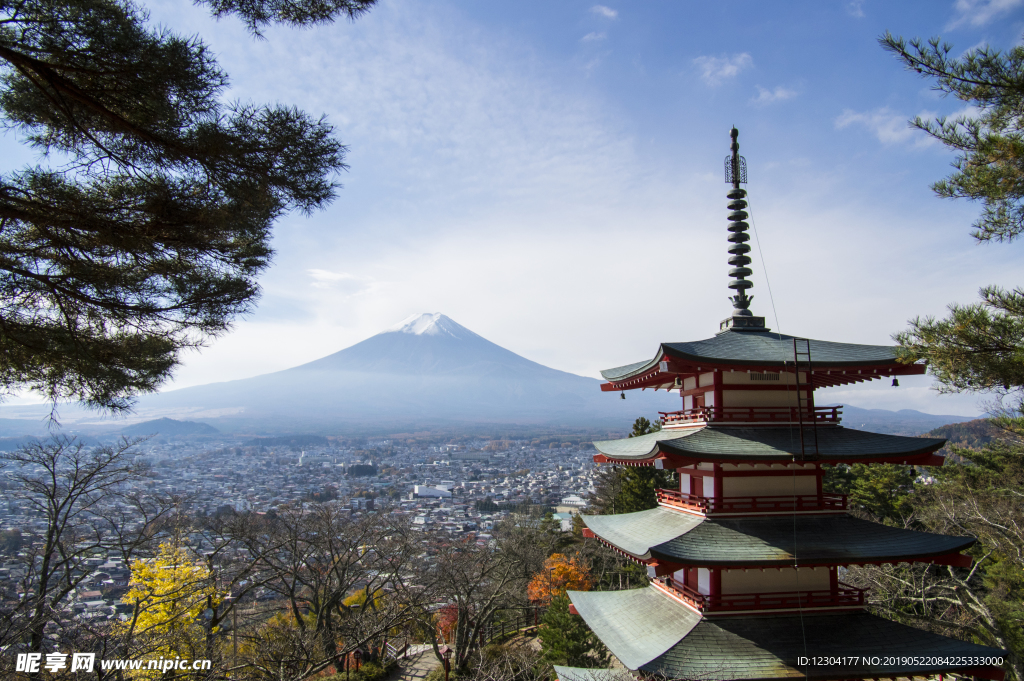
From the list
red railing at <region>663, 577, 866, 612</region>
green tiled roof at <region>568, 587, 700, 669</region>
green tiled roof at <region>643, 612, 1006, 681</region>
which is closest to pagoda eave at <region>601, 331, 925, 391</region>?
red railing at <region>663, 577, 866, 612</region>

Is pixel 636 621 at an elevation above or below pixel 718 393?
below

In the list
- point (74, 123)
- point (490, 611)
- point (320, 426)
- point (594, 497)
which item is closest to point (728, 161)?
point (74, 123)

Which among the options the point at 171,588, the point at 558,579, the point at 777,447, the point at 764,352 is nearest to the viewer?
the point at 777,447

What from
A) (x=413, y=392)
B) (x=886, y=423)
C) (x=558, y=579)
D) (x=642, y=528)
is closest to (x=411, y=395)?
(x=413, y=392)

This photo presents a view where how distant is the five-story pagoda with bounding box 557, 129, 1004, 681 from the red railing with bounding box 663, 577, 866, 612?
2 centimetres

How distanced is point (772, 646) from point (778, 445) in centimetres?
250

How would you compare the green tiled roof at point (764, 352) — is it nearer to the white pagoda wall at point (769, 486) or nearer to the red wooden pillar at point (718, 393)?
the red wooden pillar at point (718, 393)

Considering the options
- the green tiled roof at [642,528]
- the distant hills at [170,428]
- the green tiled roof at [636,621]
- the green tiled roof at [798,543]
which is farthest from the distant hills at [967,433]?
the distant hills at [170,428]

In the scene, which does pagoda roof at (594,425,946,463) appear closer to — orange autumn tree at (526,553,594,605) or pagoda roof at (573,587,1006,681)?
pagoda roof at (573,587,1006,681)

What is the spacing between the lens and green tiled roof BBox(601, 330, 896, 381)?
24.0 ft

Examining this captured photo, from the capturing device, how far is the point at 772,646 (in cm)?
675

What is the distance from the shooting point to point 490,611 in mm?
17094

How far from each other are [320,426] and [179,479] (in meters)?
67.2

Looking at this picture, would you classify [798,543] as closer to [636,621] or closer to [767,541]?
[767,541]
